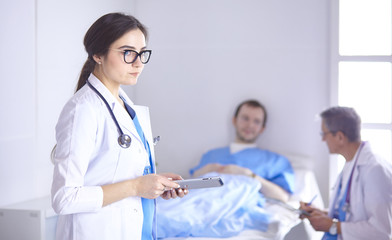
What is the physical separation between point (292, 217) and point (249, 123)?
111 centimetres

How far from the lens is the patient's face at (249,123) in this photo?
412 cm

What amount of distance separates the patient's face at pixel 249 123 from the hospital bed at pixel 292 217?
13.3 inches

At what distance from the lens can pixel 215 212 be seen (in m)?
2.91

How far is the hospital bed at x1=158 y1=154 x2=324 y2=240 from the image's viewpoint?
110 inches

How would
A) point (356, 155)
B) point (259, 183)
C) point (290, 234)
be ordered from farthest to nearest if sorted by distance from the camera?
point (259, 183), point (290, 234), point (356, 155)

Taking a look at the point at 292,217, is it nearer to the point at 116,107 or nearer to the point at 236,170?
the point at 236,170

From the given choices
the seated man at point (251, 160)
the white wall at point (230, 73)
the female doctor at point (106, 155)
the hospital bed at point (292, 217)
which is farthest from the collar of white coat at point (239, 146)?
the female doctor at point (106, 155)

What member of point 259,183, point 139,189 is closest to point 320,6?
point 259,183

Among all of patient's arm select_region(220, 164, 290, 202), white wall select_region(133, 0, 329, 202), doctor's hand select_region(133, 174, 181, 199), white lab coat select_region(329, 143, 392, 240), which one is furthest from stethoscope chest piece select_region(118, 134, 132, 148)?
white wall select_region(133, 0, 329, 202)

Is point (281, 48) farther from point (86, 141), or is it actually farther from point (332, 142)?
point (86, 141)

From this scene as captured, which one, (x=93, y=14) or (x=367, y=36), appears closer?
(x=93, y=14)

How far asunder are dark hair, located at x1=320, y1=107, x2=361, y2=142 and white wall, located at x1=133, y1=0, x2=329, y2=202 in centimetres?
146

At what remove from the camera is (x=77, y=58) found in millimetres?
3420

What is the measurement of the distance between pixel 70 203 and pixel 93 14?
2471 millimetres
